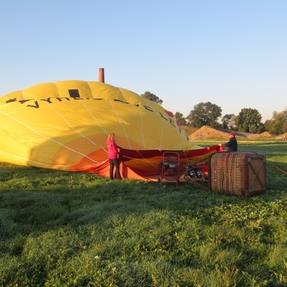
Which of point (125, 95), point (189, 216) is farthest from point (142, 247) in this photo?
point (125, 95)

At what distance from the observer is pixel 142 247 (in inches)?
215

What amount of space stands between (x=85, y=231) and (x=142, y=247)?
3.13 feet

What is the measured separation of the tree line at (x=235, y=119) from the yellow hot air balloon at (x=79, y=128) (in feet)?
200

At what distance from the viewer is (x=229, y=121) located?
95688 mm

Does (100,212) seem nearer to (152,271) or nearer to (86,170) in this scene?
(152,271)

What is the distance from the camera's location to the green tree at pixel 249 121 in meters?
85.8

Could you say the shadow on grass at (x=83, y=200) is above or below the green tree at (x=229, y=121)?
below

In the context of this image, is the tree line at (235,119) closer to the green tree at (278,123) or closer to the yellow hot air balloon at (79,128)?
the green tree at (278,123)

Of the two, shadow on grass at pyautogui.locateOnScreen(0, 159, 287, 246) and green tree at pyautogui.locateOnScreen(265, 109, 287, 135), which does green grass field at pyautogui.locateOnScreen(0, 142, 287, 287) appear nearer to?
shadow on grass at pyautogui.locateOnScreen(0, 159, 287, 246)

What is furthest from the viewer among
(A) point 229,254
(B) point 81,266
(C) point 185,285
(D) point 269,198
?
(D) point 269,198

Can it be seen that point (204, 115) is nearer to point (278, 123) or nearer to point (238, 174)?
point (278, 123)

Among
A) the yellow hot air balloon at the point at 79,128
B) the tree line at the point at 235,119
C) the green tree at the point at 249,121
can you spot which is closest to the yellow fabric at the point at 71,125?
the yellow hot air balloon at the point at 79,128

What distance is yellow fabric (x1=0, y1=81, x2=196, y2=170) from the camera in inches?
492

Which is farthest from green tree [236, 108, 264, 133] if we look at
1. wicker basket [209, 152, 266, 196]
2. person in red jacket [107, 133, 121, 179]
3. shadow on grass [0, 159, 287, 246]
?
wicker basket [209, 152, 266, 196]
